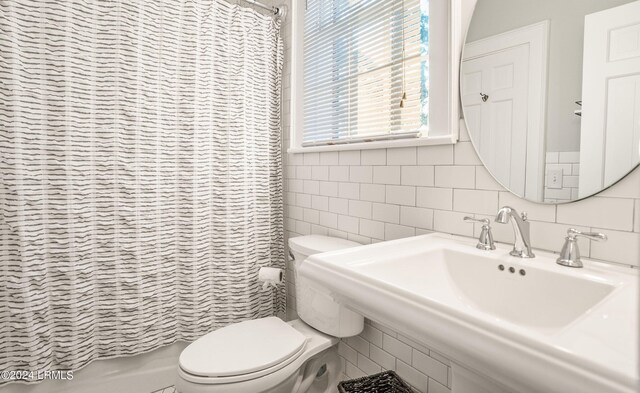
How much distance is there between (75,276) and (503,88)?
1840mm

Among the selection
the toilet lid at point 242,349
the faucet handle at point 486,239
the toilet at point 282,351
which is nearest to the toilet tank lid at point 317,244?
the toilet at point 282,351

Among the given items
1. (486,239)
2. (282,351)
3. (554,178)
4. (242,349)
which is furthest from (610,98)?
(242,349)

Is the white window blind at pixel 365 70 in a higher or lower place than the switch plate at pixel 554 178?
higher

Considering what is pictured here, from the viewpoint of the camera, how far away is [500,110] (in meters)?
1.03

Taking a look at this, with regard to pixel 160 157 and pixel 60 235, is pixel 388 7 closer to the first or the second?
pixel 160 157

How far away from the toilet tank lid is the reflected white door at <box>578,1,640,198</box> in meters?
0.92

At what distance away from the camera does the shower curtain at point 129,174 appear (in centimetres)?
135

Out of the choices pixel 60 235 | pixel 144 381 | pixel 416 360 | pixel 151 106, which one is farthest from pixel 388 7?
pixel 144 381

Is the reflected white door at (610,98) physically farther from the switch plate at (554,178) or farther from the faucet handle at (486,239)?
the faucet handle at (486,239)

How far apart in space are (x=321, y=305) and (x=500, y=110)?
1059 mm

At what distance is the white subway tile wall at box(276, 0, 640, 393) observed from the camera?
84 cm

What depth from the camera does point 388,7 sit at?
1.44 m

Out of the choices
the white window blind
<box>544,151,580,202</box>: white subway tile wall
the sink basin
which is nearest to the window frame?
the white window blind

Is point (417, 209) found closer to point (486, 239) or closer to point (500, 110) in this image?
point (486, 239)
